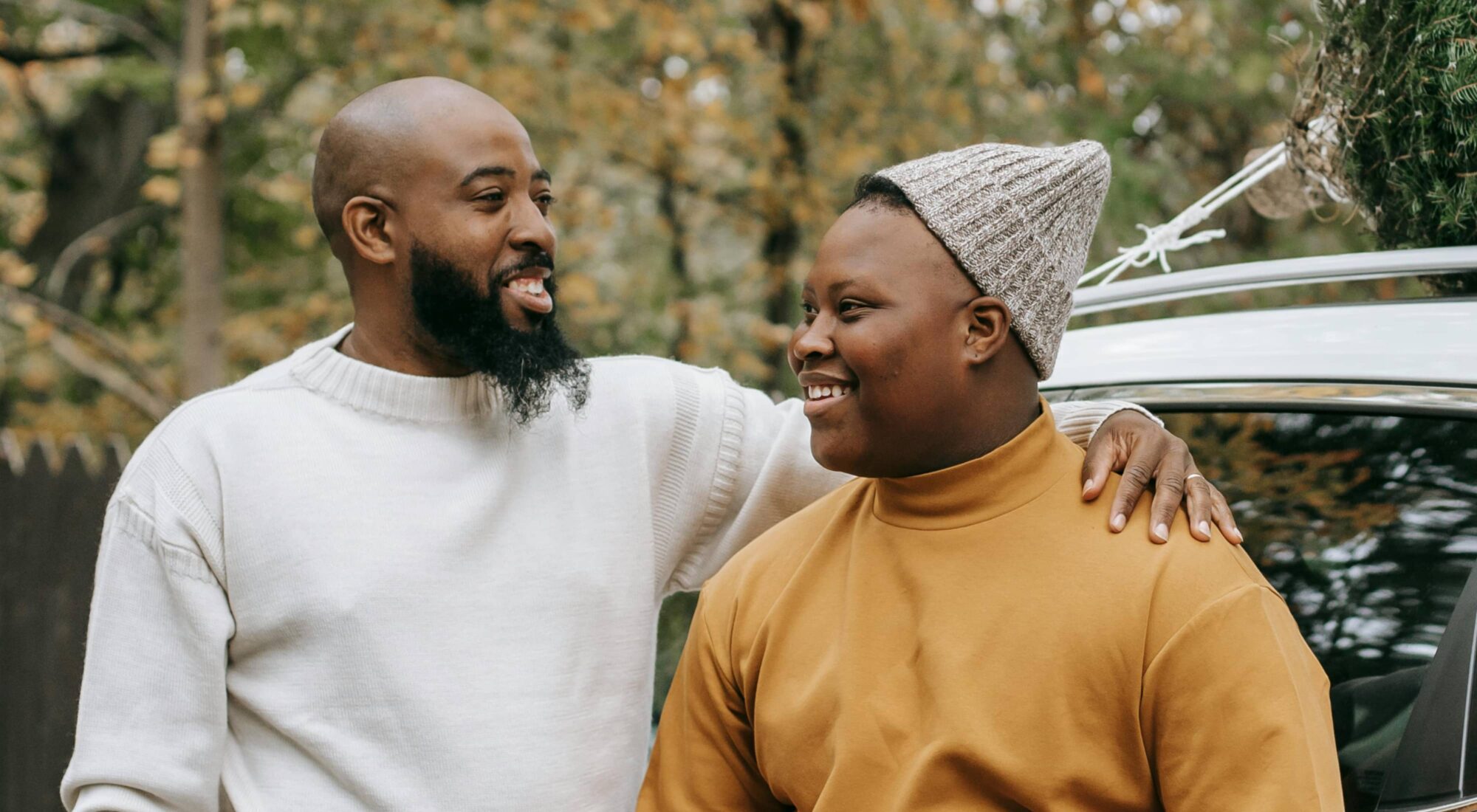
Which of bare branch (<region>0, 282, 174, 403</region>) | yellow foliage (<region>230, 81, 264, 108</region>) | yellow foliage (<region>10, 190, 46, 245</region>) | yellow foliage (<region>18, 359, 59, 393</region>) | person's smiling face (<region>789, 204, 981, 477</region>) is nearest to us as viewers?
person's smiling face (<region>789, 204, 981, 477</region>)

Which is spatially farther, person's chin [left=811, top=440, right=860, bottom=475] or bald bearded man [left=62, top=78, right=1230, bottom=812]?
bald bearded man [left=62, top=78, right=1230, bottom=812]

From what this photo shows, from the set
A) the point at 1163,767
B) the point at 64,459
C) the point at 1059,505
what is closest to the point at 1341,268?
the point at 1059,505

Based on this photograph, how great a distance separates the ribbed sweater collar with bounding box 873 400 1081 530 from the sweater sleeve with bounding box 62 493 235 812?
3.80ft

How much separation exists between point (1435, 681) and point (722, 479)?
1.30 metres

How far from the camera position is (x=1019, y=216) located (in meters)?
1.79

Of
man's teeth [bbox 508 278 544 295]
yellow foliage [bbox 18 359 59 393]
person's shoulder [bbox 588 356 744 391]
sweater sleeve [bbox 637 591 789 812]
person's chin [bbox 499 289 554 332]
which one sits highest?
man's teeth [bbox 508 278 544 295]

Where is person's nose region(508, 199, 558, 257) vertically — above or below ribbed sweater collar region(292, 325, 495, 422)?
above

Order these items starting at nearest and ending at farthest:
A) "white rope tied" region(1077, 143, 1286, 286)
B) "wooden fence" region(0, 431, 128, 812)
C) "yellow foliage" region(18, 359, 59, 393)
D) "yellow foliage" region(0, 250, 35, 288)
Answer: "white rope tied" region(1077, 143, 1286, 286) < "wooden fence" region(0, 431, 128, 812) < "yellow foliage" region(0, 250, 35, 288) < "yellow foliage" region(18, 359, 59, 393)

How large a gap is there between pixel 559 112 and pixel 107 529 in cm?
697

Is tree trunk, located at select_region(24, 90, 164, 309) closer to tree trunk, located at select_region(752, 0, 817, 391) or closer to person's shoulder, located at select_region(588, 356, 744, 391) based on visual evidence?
tree trunk, located at select_region(752, 0, 817, 391)

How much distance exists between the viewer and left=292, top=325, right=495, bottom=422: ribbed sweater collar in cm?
241

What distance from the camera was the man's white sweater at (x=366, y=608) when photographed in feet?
7.17

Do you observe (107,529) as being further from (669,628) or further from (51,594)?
(51,594)

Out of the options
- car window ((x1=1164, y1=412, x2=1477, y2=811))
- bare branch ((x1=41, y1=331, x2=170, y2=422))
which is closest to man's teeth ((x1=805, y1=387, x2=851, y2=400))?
car window ((x1=1164, y1=412, x2=1477, y2=811))
